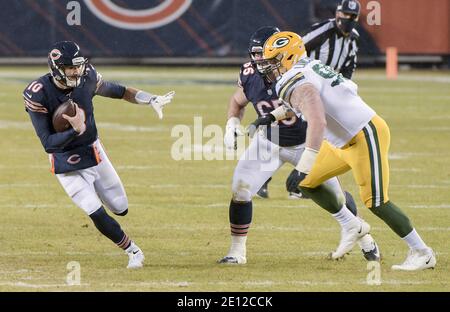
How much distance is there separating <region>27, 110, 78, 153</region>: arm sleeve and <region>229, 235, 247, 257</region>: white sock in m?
1.16

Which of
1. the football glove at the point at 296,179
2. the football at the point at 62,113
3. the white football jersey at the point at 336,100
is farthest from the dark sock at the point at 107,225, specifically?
the white football jersey at the point at 336,100

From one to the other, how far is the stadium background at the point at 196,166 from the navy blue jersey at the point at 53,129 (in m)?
0.61

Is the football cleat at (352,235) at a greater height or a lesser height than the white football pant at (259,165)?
lesser

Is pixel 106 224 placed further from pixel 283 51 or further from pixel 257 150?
pixel 283 51

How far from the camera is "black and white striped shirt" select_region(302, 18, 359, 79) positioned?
9.93 meters

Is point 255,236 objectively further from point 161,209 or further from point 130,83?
point 130,83

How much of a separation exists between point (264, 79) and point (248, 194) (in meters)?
0.77

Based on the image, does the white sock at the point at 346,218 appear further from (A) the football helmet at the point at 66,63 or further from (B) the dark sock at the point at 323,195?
(A) the football helmet at the point at 66,63

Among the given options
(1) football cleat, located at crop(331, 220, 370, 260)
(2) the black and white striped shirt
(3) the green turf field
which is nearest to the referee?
(2) the black and white striped shirt

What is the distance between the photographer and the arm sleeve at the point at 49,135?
21.0 feet

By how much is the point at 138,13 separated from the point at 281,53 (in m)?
14.8

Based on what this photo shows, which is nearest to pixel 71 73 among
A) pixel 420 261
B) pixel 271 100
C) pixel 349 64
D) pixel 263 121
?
pixel 263 121

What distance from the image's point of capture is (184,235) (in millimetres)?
7680

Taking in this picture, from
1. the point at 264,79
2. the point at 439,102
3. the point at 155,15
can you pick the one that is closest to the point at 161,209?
the point at 264,79
